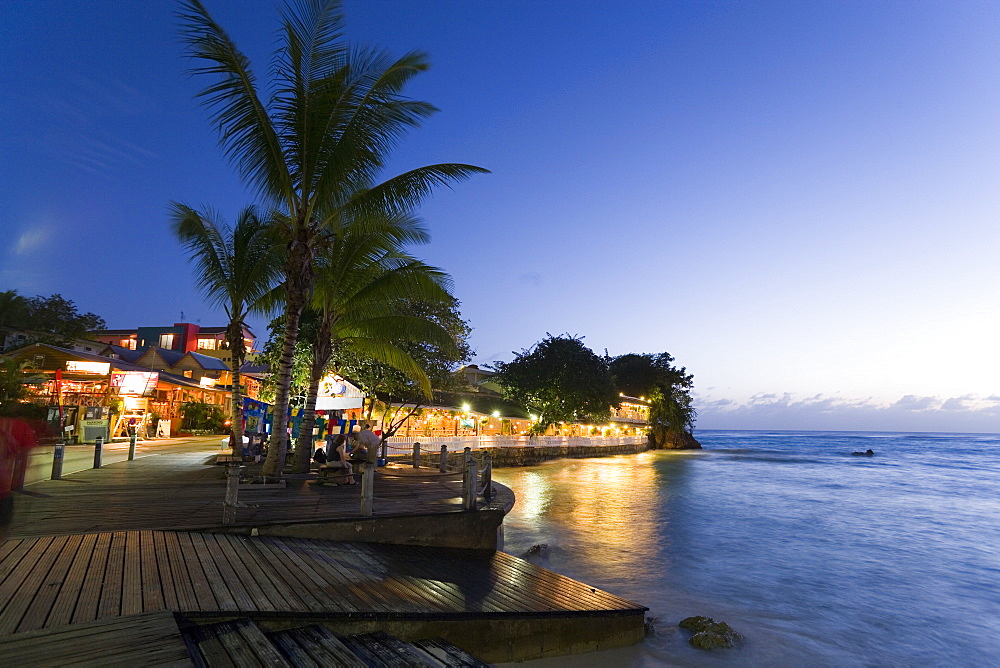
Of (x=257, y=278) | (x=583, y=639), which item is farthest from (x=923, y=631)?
(x=257, y=278)

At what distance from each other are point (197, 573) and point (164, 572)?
272 millimetres

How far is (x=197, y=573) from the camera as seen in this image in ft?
16.3

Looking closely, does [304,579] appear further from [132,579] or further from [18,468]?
[18,468]

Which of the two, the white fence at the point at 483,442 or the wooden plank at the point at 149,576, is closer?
the wooden plank at the point at 149,576

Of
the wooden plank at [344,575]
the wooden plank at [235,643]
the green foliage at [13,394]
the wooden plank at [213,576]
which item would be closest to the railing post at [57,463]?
the green foliage at [13,394]

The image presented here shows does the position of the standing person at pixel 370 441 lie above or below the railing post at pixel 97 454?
above

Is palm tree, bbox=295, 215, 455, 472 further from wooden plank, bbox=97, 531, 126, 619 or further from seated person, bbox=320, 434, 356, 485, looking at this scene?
wooden plank, bbox=97, 531, 126, 619

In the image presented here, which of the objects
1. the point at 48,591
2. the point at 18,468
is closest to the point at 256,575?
the point at 48,591

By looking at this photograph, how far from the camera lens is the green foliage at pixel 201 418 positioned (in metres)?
29.2

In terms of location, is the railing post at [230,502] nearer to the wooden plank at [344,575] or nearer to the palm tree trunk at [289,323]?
the wooden plank at [344,575]

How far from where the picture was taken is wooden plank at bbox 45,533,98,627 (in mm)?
3748

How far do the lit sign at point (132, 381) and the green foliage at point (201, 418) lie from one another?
9091 millimetres

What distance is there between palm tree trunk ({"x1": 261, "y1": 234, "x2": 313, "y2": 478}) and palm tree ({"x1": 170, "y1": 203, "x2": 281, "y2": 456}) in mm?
3823

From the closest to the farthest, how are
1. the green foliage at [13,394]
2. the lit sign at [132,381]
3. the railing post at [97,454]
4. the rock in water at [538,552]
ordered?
the rock in water at [538,552] → the railing post at [97,454] → the green foliage at [13,394] → the lit sign at [132,381]
